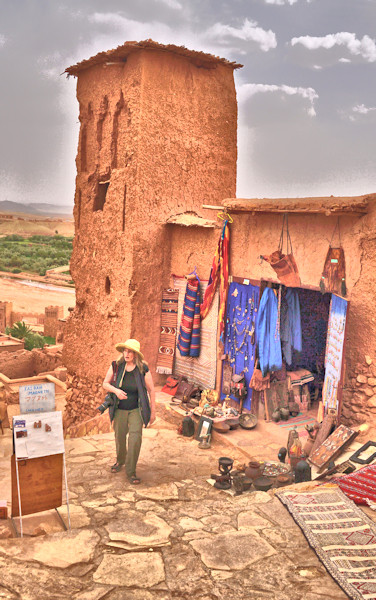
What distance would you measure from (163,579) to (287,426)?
451cm

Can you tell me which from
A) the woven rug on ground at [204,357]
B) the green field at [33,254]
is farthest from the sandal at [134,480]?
the green field at [33,254]

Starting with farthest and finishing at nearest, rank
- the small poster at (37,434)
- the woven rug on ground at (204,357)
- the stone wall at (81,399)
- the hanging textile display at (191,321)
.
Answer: the stone wall at (81,399)
the hanging textile display at (191,321)
the woven rug on ground at (204,357)
the small poster at (37,434)

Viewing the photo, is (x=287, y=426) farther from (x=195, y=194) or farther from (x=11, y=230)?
(x=11, y=230)

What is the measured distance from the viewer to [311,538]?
4664 millimetres

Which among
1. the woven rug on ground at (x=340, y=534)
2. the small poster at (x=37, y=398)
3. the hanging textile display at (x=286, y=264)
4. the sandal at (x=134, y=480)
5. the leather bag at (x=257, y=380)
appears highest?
the hanging textile display at (x=286, y=264)

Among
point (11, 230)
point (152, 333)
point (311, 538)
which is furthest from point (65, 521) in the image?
point (11, 230)

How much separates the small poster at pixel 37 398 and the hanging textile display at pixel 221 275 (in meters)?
4.26

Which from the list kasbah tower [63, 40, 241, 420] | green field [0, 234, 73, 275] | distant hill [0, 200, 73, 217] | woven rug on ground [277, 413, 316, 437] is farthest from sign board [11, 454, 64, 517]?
distant hill [0, 200, 73, 217]

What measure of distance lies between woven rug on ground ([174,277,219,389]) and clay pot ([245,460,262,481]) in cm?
281

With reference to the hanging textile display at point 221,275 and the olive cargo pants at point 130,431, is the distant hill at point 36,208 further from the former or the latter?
the olive cargo pants at point 130,431

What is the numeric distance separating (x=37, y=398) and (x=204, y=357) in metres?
4.71

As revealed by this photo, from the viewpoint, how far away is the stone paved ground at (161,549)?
13.0 feet

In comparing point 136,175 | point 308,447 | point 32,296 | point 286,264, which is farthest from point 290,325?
point 32,296

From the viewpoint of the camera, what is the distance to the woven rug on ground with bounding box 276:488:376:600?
4055mm
